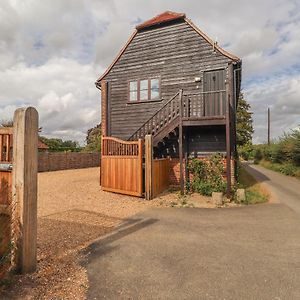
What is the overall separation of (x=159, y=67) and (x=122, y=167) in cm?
549

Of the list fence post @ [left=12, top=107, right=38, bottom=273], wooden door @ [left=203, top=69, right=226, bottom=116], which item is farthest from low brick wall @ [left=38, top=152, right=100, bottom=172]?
fence post @ [left=12, top=107, right=38, bottom=273]

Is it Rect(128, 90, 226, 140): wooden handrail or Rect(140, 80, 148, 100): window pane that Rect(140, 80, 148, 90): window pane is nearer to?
Rect(140, 80, 148, 100): window pane

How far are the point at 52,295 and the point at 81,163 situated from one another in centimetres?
2497

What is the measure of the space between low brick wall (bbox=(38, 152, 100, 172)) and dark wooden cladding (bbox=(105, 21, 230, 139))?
35.1 ft

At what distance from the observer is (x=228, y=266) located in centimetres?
440

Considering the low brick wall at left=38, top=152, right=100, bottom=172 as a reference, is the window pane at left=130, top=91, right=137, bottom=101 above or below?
above

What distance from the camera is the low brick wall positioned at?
905 inches

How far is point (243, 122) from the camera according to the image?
42156 millimetres

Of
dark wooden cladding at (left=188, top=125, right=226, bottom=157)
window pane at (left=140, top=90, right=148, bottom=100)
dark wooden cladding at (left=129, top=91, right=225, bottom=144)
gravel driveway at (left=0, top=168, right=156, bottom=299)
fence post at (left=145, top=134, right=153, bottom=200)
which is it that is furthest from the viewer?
window pane at (left=140, top=90, right=148, bottom=100)

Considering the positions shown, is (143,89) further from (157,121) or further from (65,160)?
(65,160)

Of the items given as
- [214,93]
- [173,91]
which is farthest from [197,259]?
[173,91]

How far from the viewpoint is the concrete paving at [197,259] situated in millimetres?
3635

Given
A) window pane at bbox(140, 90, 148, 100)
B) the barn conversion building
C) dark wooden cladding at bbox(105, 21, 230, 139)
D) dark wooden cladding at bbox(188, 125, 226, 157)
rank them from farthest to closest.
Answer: window pane at bbox(140, 90, 148, 100) → dark wooden cladding at bbox(105, 21, 230, 139) → dark wooden cladding at bbox(188, 125, 226, 157) → the barn conversion building

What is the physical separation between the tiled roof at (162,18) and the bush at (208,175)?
6.76 m
